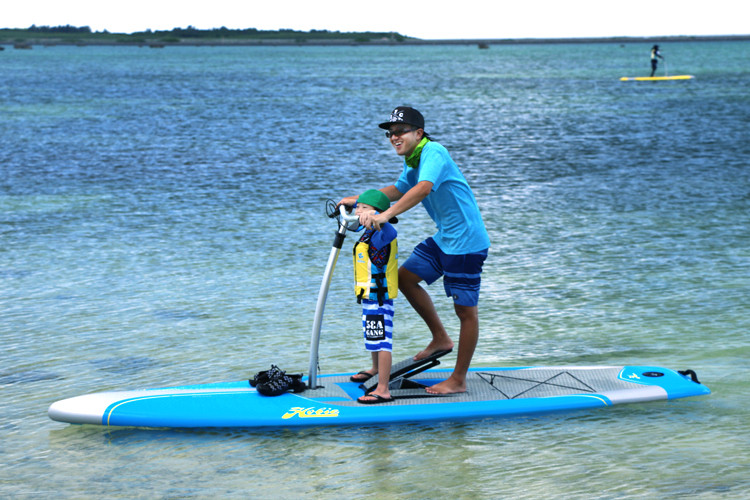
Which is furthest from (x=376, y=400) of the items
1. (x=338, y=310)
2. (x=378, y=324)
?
(x=338, y=310)

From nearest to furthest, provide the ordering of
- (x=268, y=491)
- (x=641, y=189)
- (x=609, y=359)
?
(x=268, y=491) → (x=609, y=359) → (x=641, y=189)

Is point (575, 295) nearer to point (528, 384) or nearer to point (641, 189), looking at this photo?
point (528, 384)

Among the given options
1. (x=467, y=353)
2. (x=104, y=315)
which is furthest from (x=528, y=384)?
(x=104, y=315)

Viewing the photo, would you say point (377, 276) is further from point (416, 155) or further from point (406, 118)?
point (406, 118)

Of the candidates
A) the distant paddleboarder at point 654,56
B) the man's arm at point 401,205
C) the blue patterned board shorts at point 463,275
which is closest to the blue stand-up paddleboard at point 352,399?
the man's arm at point 401,205

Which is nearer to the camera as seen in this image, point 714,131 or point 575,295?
point 575,295

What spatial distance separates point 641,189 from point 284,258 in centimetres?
863

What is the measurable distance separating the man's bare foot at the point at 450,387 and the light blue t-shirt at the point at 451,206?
983 millimetres

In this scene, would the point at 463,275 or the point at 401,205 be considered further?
the point at 463,275

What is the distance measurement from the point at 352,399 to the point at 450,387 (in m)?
0.69

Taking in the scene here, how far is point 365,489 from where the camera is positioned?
531 cm

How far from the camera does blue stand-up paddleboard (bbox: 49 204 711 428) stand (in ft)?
19.8

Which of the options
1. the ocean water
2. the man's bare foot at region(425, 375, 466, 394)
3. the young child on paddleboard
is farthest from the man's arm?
the ocean water

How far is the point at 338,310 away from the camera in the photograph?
30.7 feet
